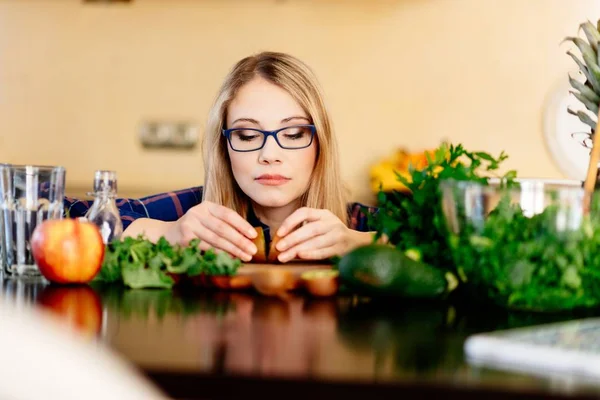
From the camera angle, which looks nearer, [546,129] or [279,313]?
[279,313]

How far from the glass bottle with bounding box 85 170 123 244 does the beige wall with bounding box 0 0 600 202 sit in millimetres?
3463

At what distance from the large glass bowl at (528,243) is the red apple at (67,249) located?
55cm

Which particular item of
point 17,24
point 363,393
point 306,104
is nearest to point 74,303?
point 363,393

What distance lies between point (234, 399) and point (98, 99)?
15.0ft

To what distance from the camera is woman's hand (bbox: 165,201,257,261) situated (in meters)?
1.56

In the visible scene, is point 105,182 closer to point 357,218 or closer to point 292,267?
point 292,267

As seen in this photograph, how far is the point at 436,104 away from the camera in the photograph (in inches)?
190

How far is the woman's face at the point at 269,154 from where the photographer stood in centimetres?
202

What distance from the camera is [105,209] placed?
56.8 inches

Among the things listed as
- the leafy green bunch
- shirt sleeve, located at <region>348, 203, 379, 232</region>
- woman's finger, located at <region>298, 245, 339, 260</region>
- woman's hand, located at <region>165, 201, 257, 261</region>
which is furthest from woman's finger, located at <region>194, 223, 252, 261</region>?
shirt sleeve, located at <region>348, 203, 379, 232</region>

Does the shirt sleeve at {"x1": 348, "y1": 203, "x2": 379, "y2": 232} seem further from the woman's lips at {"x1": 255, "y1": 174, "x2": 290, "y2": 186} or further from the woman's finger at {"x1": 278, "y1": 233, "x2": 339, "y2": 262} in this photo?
the woman's finger at {"x1": 278, "y1": 233, "x2": 339, "y2": 262}

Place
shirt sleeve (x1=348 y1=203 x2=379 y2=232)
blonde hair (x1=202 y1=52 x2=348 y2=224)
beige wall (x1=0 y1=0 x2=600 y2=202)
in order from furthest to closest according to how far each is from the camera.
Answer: beige wall (x1=0 y1=0 x2=600 y2=202)
shirt sleeve (x1=348 y1=203 x2=379 y2=232)
blonde hair (x1=202 y1=52 x2=348 y2=224)

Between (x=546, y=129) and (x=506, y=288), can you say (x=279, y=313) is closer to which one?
(x=506, y=288)

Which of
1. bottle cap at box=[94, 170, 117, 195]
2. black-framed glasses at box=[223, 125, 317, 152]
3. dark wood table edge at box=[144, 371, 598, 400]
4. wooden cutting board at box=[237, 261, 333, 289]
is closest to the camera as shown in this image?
dark wood table edge at box=[144, 371, 598, 400]
